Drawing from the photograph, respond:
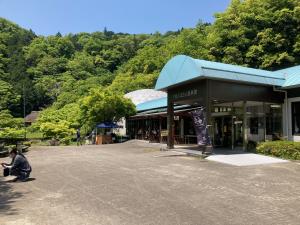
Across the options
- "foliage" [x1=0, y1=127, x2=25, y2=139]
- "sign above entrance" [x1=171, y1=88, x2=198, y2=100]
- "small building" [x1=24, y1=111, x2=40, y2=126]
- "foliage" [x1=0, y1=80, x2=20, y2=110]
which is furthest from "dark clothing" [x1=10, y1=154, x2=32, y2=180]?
"small building" [x1=24, y1=111, x2=40, y2=126]

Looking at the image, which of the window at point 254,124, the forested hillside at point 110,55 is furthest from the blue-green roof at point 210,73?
the forested hillside at point 110,55

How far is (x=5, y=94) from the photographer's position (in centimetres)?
5981

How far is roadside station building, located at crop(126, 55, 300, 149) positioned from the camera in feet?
60.9

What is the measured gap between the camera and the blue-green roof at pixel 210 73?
714 inches

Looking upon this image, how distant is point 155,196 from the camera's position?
8.81 meters

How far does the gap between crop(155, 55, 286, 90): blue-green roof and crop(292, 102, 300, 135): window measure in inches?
55.7

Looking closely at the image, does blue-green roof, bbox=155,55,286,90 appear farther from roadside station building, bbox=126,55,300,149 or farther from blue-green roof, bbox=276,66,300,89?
blue-green roof, bbox=276,66,300,89

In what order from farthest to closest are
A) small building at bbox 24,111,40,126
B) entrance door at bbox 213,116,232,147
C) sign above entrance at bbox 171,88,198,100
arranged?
small building at bbox 24,111,40,126 → entrance door at bbox 213,116,232,147 → sign above entrance at bbox 171,88,198,100

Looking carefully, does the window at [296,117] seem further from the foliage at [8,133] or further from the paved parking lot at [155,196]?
the foliage at [8,133]

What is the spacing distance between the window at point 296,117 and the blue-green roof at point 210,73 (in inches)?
55.7

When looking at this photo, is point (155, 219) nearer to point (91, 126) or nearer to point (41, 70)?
point (91, 126)

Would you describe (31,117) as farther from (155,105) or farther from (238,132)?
(238,132)

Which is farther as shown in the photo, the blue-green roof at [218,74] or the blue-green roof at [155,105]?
the blue-green roof at [155,105]

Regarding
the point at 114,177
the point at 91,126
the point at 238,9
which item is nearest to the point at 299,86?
the point at 114,177
